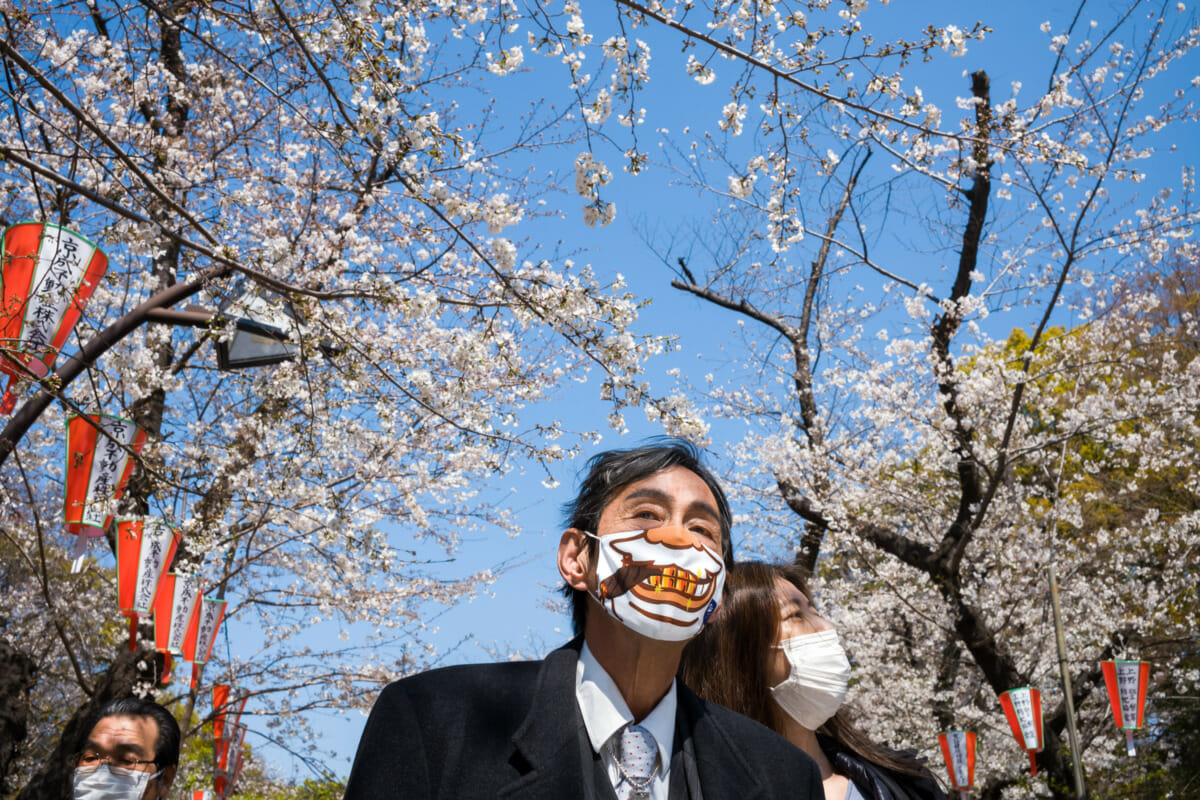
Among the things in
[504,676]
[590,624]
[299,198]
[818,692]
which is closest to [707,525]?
[590,624]

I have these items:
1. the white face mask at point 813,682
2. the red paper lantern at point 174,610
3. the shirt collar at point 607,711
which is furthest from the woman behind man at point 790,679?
the red paper lantern at point 174,610

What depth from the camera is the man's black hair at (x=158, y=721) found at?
11.9ft

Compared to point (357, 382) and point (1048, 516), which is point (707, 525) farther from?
point (1048, 516)

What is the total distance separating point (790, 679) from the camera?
310cm

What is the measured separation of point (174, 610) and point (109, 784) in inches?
153

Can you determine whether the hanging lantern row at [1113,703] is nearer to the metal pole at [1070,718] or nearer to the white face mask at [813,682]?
the metal pole at [1070,718]

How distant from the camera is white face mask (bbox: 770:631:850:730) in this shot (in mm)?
3057

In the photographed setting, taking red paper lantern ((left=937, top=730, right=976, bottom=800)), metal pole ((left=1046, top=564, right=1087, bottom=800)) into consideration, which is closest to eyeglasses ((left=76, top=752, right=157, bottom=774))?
red paper lantern ((left=937, top=730, right=976, bottom=800))

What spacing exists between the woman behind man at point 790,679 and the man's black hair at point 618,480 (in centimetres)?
86

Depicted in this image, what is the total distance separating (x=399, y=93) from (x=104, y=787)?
9.70 feet

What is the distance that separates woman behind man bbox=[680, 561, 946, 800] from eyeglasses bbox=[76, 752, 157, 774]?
2192 millimetres

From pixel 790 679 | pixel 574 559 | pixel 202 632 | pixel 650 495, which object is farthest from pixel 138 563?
pixel 650 495

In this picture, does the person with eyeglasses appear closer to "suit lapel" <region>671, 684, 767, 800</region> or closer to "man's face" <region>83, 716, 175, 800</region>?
"man's face" <region>83, 716, 175, 800</region>

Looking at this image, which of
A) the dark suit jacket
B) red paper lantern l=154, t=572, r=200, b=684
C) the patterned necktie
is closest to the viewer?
the dark suit jacket
